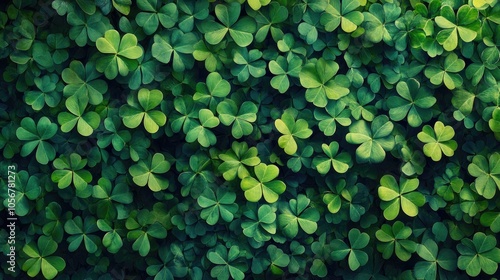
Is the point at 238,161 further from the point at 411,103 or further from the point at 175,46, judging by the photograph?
the point at 411,103

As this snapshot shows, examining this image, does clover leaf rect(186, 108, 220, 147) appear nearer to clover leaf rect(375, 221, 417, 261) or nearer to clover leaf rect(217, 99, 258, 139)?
clover leaf rect(217, 99, 258, 139)

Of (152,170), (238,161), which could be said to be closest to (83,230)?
(152,170)

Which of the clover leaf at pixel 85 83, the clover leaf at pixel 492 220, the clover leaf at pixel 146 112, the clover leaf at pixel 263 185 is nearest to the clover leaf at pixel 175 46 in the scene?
the clover leaf at pixel 146 112

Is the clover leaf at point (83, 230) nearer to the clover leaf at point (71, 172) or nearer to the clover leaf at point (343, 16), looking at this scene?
the clover leaf at point (71, 172)

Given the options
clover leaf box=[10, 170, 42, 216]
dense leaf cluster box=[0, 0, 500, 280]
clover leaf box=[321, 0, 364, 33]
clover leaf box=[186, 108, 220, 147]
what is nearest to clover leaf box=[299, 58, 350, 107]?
dense leaf cluster box=[0, 0, 500, 280]

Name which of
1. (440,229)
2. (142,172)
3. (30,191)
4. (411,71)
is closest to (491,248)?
(440,229)

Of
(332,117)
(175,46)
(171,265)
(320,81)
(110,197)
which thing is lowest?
(171,265)
